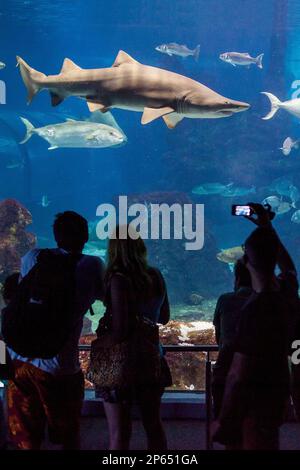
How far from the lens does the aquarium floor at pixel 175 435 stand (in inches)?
126

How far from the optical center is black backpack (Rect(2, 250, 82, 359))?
2301 millimetres

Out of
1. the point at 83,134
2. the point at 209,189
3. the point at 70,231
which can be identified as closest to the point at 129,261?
the point at 70,231

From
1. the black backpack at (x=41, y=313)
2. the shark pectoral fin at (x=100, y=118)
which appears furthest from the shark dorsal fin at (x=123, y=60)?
the shark pectoral fin at (x=100, y=118)

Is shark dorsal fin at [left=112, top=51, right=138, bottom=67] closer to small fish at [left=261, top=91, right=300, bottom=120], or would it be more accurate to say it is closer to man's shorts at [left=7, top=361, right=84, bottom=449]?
man's shorts at [left=7, top=361, right=84, bottom=449]

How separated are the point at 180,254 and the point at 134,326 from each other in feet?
46.2

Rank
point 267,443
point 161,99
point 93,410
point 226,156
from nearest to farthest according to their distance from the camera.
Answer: point 267,443 → point 93,410 → point 161,99 → point 226,156

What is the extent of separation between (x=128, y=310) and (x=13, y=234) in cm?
816

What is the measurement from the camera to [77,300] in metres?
2.42

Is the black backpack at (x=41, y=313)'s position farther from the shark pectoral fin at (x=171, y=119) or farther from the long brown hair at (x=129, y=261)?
the shark pectoral fin at (x=171, y=119)

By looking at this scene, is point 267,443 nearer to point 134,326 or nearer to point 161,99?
point 134,326

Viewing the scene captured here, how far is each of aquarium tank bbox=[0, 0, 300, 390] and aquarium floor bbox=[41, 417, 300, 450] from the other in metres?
2.36

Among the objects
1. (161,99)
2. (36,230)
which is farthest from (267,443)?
(36,230)

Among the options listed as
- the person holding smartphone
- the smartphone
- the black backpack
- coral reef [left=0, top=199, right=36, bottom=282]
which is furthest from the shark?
coral reef [left=0, top=199, right=36, bottom=282]
